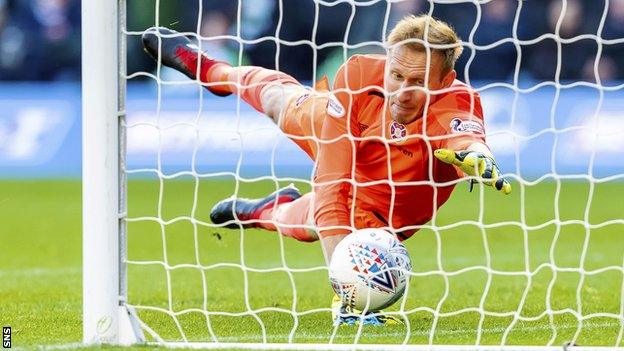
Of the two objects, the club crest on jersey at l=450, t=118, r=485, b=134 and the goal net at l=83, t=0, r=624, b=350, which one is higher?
the club crest on jersey at l=450, t=118, r=485, b=134

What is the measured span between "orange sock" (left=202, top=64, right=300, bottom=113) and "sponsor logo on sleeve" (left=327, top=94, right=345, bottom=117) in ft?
1.77

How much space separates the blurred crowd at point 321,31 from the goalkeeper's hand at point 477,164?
8.65 metres

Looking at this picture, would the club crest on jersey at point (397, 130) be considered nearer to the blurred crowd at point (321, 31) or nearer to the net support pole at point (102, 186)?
the net support pole at point (102, 186)

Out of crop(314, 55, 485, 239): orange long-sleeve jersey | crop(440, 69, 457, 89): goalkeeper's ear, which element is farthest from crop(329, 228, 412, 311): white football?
crop(440, 69, 457, 89): goalkeeper's ear

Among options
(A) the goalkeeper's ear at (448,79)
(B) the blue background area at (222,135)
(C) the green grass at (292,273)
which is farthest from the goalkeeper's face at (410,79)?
(B) the blue background area at (222,135)

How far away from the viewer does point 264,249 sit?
9.23 m

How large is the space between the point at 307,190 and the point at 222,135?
9.04ft

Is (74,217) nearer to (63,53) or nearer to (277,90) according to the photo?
(63,53)

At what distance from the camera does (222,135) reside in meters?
13.8

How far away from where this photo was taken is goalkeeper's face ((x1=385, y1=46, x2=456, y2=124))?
507cm

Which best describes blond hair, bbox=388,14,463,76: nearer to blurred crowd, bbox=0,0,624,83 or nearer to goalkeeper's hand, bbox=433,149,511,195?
goalkeeper's hand, bbox=433,149,511,195

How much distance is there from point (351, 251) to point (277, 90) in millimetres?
1671

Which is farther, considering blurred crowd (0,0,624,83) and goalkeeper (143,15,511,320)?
blurred crowd (0,0,624,83)

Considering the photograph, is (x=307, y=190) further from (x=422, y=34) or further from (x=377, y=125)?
(x=422, y=34)
